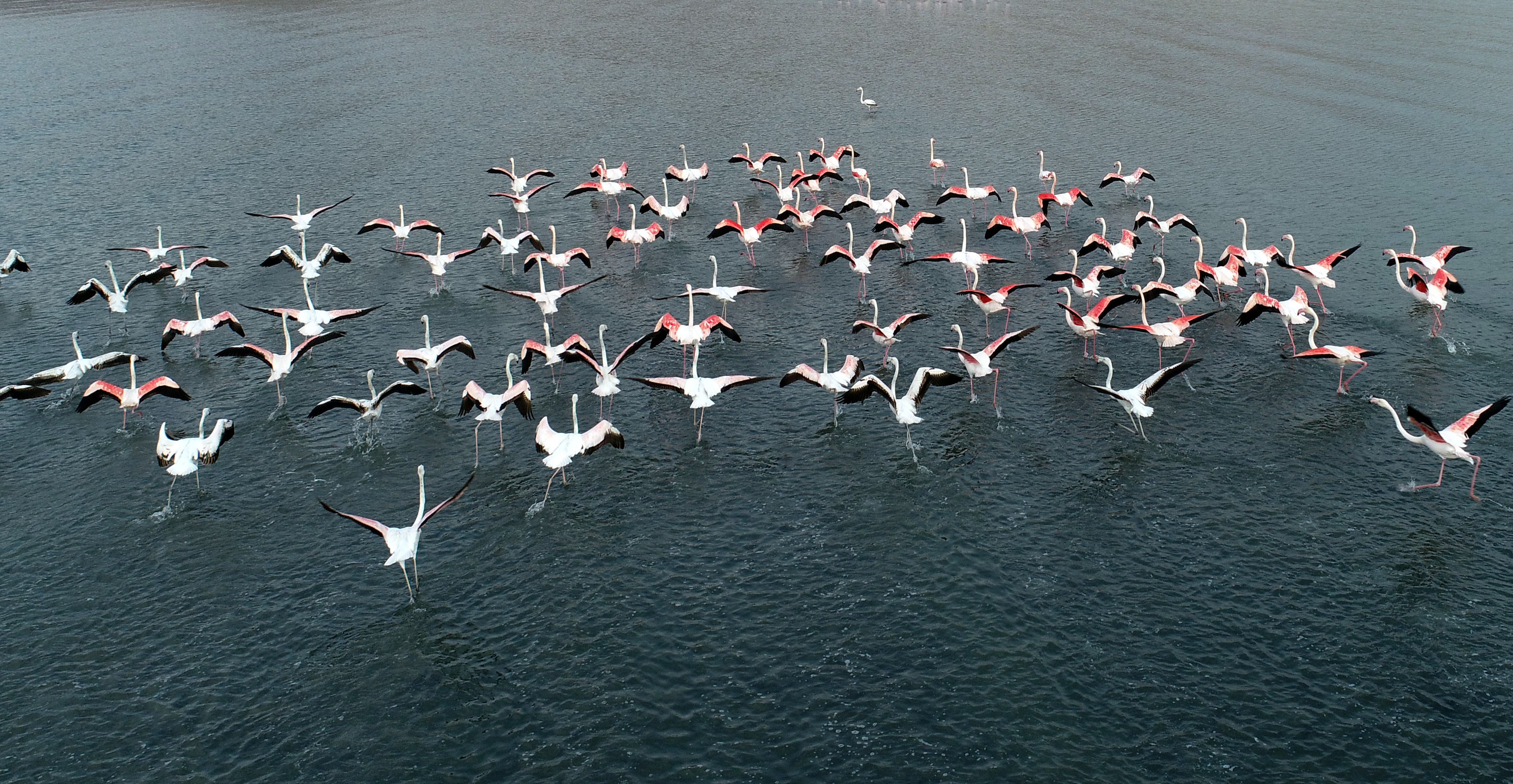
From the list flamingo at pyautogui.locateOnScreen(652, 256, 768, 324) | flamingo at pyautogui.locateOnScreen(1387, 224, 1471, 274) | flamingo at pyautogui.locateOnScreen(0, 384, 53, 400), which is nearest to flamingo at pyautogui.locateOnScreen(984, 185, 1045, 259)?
flamingo at pyautogui.locateOnScreen(652, 256, 768, 324)

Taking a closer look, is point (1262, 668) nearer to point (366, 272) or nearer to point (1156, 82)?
point (366, 272)

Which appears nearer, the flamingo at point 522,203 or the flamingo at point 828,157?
the flamingo at point 522,203

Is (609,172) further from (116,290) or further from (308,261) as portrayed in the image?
(116,290)

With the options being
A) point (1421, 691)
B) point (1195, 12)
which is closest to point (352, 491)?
point (1421, 691)

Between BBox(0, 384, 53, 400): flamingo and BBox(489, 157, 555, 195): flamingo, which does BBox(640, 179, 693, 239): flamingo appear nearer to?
BBox(489, 157, 555, 195): flamingo

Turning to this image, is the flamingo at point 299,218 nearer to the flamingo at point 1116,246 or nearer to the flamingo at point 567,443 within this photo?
the flamingo at point 567,443

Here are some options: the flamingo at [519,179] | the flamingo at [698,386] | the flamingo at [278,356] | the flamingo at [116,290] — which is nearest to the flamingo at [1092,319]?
the flamingo at [698,386]
